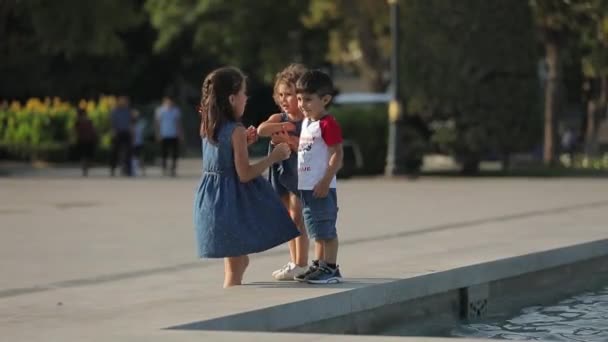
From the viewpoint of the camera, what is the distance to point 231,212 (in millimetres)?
10258

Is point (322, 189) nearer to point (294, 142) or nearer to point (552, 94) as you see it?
point (294, 142)

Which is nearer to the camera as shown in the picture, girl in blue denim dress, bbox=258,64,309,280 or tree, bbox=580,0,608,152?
girl in blue denim dress, bbox=258,64,309,280

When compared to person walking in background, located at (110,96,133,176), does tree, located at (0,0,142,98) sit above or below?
above

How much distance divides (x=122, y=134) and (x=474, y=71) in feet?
24.6

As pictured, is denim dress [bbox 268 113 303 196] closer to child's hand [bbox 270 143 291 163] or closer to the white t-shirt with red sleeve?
the white t-shirt with red sleeve

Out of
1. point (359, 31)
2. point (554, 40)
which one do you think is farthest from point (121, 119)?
point (359, 31)

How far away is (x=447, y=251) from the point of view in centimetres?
1288

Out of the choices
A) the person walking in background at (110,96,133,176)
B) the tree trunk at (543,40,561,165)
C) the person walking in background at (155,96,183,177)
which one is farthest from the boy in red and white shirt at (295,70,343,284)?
the tree trunk at (543,40,561,165)

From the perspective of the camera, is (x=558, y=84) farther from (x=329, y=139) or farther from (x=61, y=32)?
(x=329, y=139)

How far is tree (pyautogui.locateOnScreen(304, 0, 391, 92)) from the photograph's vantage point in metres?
47.5

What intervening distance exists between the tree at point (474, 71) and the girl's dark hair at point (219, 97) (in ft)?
68.3

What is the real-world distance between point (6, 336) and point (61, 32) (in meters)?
32.7

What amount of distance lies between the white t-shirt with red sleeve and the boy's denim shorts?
0.09 meters

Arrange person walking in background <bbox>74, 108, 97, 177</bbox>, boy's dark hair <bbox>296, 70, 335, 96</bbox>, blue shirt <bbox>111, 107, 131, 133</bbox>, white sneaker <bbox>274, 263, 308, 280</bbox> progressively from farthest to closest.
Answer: person walking in background <bbox>74, 108, 97, 177</bbox> → blue shirt <bbox>111, 107, 131, 133</bbox> → white sneaker <bbox>274, 263, 308, 280</bbox> → boy's dark hair <bbox>296, 70, 335, 96</bbox>
